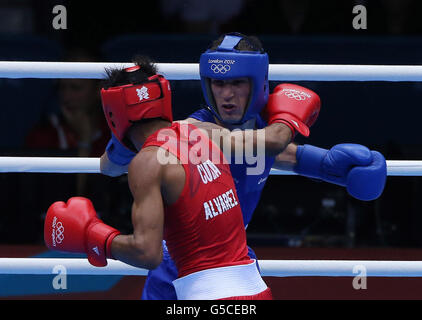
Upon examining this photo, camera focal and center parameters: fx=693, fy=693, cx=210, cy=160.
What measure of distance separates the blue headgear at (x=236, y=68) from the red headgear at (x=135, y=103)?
0.57ft

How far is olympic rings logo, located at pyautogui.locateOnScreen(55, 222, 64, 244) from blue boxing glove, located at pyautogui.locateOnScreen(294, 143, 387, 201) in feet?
2.69

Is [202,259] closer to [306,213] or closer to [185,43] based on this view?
[306,213]

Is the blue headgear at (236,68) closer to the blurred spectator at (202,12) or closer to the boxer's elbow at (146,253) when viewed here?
the boxer's elbow at (146,253)

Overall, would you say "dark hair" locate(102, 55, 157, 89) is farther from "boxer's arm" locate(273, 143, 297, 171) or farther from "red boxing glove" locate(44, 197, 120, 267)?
"boxer's arm" locate(273, 143, 297, 171)

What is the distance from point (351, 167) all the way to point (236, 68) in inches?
19.6

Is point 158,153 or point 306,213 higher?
point 158,153

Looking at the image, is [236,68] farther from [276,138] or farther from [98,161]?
[98,161]

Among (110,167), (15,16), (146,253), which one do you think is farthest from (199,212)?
(15,16)

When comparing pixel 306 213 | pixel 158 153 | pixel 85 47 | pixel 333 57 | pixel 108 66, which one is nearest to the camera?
pixel 158 153

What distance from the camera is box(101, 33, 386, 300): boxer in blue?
6.60ft

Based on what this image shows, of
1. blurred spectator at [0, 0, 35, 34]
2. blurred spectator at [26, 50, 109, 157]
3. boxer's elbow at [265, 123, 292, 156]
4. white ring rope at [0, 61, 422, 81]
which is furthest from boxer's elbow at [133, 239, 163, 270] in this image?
blurred spectator at [0, 0, 35, 34]

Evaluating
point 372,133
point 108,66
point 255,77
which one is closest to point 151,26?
point 372,133
